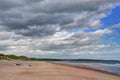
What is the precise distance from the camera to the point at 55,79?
17.3 m

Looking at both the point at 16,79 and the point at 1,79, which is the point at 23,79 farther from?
the point at 1,79

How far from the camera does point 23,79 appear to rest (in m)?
16.5

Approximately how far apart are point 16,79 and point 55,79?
8.35 ft

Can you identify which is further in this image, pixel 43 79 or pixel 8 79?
pixel 43 79

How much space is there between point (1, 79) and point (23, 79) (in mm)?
1457

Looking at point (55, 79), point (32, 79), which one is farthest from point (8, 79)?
point (55, 79)

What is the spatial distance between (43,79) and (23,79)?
1.31 meters

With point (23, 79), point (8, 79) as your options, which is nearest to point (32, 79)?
point (23, 79)

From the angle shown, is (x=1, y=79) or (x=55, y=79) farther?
(x=55, y=79)

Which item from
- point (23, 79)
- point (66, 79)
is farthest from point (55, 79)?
point (23, 79)

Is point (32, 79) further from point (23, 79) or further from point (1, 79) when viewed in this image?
point (1, 79)

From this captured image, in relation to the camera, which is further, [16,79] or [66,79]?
[66,79]

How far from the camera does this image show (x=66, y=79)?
17594 millimetres

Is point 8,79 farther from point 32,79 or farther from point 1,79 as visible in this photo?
point 32,79
